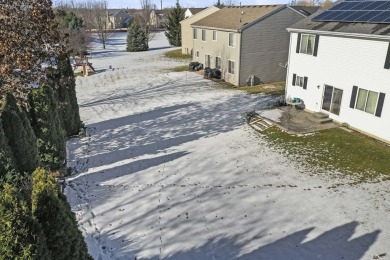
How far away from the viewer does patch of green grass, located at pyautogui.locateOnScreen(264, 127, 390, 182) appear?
1486cm

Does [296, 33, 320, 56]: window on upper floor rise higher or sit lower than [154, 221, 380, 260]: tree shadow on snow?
higher

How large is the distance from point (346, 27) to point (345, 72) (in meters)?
2.80

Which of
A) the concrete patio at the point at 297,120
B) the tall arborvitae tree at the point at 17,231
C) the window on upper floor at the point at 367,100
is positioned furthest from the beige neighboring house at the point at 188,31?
the tall arborvitae tree at the point at 17,231

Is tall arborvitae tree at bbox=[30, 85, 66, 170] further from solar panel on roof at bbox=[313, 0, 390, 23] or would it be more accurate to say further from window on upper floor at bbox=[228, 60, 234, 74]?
window on upper floor at bbox=[228, 60, 234, 74]

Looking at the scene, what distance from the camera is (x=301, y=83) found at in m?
23.2

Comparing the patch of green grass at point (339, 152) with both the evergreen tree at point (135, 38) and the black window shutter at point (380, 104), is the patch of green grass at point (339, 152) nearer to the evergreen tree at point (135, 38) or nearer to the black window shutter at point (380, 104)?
the black window shutter at point (380, 104)

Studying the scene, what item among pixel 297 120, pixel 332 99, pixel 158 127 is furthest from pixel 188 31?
pixel 332 99

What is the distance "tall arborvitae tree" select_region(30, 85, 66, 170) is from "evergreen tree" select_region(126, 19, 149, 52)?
46275mm

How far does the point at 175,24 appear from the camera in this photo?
6228cm

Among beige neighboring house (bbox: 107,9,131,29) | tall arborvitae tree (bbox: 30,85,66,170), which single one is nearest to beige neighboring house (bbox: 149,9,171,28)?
beige neighboring house (bbox: 107,9,131,29)

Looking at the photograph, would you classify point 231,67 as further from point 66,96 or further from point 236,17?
point 66,96

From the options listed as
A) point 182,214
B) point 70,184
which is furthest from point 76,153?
point 182,214

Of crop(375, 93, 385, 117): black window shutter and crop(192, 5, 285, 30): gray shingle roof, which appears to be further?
crop(192, 5, 285, 30): gray shingle roof

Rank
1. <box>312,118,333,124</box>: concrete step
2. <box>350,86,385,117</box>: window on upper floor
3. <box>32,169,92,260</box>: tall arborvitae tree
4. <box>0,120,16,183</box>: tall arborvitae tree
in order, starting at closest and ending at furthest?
<box>32,169,92,260</box>: tall arborvitae tree, <box>0,120,16,183</box>: tall arborvitae tree, <box>350,86,385,117</box>: window on upper floor, <box>312,118,333,124</box>: concrete step
